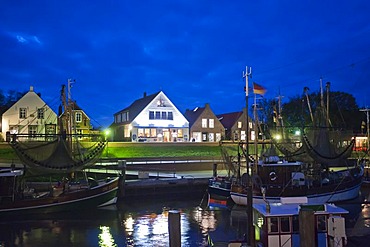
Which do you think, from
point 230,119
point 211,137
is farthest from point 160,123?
point 230,119

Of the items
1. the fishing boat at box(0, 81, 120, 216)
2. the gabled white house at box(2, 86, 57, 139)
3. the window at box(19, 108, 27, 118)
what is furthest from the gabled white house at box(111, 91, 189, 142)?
the fishing boat at box(0, 81, 120, 216)

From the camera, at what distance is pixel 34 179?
35625 millimetres

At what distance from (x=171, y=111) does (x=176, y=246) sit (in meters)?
55.9

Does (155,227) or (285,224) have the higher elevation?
(285,224)

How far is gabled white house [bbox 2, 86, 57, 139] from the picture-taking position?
6038 cm

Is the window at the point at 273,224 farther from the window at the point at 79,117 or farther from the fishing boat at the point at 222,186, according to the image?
the window at the point at 79,117

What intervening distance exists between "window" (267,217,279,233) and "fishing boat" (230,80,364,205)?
29.6 ft

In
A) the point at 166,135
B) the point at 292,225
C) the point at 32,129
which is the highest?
the point at 32,129

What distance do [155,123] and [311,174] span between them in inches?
1449

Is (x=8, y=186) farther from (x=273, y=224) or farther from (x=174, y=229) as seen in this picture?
(x=273, y=224)

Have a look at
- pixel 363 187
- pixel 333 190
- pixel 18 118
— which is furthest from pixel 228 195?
pixel 18 118

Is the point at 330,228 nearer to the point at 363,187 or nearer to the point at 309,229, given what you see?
the point at 309,229

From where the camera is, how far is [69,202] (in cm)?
2794

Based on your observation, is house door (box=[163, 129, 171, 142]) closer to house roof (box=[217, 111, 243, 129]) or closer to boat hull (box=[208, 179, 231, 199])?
house roof (box=[217, 111, 243, 129])
